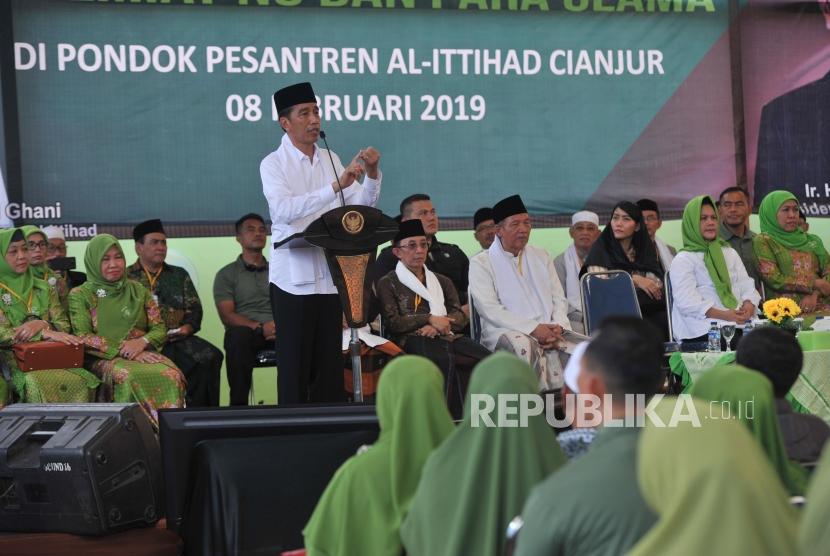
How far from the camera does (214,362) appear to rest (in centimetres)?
588

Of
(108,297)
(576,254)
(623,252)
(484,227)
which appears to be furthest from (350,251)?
(576,254)

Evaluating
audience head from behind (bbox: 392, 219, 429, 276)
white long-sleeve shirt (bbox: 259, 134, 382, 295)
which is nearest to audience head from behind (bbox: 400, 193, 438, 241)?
audience head from behind (bbox: 392, 219, 429, 276)

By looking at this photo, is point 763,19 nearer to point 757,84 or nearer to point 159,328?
point 757,84

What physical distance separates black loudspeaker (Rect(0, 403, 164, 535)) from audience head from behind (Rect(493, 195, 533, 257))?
2.77 m

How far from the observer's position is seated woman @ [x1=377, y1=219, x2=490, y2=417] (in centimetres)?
560

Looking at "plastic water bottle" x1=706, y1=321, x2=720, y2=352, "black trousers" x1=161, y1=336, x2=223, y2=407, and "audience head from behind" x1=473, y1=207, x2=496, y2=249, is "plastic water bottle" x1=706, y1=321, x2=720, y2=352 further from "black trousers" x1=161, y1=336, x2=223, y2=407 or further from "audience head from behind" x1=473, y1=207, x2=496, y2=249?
"black trousers" x1=161, y1=336, x2=223, y2=407

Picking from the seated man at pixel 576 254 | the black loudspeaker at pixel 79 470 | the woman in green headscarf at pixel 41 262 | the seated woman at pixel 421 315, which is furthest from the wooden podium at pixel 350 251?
the seated man at pixel 576 254

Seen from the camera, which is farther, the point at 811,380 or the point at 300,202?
A: the point at 811,380

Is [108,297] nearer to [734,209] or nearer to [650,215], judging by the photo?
[650,215]

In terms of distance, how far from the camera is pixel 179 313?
588cm

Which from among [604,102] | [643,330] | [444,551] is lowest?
[444,551]

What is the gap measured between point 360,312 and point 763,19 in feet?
13.3

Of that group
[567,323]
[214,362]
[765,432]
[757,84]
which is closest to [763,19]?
[757,84]

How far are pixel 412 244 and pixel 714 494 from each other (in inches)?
178
